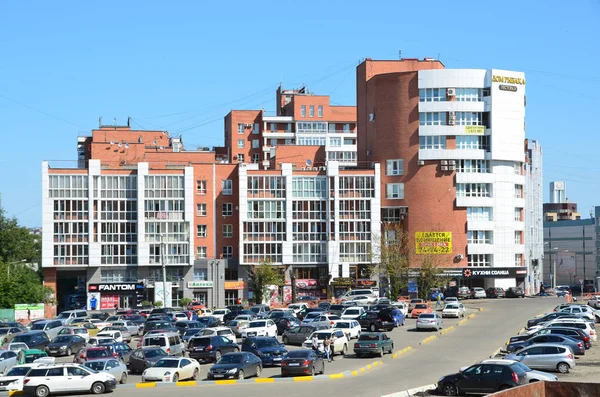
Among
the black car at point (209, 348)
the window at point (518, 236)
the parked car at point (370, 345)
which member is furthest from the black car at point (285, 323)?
the window at point (518, 236)

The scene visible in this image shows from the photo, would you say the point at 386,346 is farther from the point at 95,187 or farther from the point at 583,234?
the point at 583,234

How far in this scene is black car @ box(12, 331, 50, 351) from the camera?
182 feet

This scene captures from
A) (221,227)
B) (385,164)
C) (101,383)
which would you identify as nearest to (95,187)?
(221,227)

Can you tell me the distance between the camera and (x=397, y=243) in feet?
370

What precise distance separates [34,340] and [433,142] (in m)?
70.9

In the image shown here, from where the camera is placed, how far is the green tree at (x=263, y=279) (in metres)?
108

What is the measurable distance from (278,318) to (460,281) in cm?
5566

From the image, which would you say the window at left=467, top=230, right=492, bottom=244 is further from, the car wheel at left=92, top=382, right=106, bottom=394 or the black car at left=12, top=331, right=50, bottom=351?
the car wheel at left=92, top=382, right=106, bottom=394

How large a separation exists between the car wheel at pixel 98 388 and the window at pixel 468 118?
85.5 meters

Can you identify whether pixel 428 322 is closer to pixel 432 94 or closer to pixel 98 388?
pixel 98 388

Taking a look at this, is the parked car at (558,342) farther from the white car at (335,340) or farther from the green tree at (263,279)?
the green tree at (263,279)

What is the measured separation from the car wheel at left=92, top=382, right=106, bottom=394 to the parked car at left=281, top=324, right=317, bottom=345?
2106 centimetres

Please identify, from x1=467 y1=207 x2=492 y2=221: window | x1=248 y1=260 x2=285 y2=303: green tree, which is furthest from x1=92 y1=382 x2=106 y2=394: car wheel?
x1=467 y1=207 x2=492 y2=221: window

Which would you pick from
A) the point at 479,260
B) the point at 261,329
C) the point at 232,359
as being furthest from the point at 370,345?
the point at 479,260
